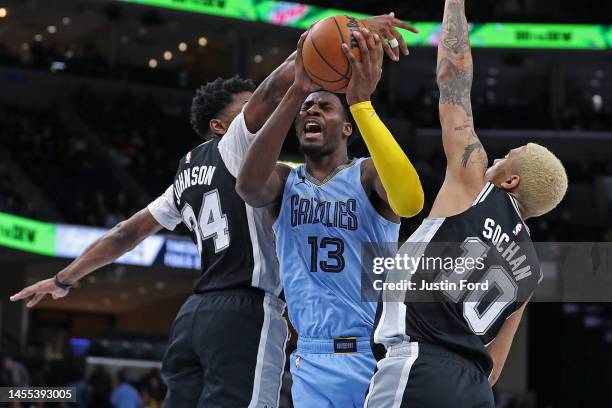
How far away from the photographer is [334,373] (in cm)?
471

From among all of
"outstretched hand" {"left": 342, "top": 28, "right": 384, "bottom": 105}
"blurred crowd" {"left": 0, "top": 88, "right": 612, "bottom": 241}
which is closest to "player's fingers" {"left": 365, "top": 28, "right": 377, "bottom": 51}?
"outstretched hand" {"left": 342, "top": 28, "right": 384, "bottom": 105}

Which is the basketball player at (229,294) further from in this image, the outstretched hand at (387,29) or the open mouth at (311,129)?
the outstretched hand at (387,29)

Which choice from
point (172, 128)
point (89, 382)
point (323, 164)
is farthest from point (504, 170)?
point (172, 128)

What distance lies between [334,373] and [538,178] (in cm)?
134

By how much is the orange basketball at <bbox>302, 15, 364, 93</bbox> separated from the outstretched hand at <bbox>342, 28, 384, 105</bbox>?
4 cm

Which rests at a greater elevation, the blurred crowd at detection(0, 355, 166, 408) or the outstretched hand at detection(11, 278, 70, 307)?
the outstretched hand at detection(11, 278, 70, 307)

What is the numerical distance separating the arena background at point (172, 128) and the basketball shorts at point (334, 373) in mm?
15295

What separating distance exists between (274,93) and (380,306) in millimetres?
1269

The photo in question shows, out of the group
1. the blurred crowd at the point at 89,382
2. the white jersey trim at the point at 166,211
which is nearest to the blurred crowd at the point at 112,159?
the blurred crowd at the point at 89,382

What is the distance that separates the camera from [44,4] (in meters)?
31.0

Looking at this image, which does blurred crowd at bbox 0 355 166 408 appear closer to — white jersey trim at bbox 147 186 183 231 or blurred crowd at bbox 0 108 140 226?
blurred crowd at bbox 0 108 140 226

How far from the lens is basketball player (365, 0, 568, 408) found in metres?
3.87

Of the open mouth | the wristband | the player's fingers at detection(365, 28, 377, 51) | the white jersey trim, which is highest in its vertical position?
the player's fingers at detection(365, 28, 377, 51)

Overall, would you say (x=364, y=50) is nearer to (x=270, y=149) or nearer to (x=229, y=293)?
(x=270, y=149)
